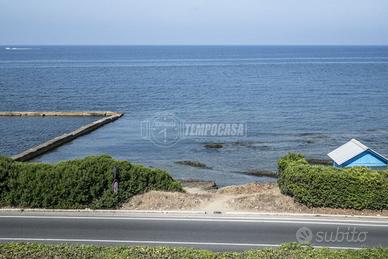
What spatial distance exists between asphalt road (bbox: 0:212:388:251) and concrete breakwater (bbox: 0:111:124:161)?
975 inches

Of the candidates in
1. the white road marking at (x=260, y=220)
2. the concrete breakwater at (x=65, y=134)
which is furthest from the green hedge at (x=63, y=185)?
the concrete breakwater at (x=65, y=134)

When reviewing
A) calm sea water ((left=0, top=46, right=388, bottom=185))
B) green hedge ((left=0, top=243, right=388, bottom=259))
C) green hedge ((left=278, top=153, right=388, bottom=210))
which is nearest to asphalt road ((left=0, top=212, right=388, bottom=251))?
green hedge ((left=278, top=153, right=388, bottom=210))

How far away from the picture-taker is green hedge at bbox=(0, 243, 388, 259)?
14.4 m

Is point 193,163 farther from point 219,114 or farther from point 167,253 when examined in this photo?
point 167,253

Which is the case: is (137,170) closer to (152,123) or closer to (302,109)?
(152,123)

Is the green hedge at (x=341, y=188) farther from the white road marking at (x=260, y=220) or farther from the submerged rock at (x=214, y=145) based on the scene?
the submerged rock at (x=214, y=145)

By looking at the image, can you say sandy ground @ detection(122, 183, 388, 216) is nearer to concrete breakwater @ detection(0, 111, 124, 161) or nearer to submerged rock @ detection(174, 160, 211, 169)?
submerged rock @ detection(174, 160, 211, 169)

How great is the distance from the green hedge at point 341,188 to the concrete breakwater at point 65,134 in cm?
2912

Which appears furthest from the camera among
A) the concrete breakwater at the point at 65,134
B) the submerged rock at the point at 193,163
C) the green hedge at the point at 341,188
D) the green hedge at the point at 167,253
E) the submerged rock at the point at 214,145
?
the submerged rock at the point at 214,145

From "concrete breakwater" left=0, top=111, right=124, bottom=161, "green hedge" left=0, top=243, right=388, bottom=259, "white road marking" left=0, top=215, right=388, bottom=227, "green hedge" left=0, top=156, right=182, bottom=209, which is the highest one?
"green hedge" left=0, top=243, right=388, bottom=259

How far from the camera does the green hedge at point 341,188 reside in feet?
73.2

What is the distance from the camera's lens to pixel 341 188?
2258 centimetres

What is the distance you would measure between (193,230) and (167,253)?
5.47 metres

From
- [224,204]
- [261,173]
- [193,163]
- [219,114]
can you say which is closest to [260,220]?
[224,204]
